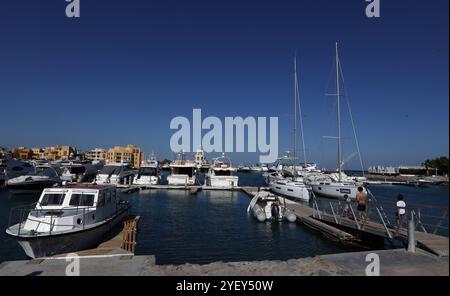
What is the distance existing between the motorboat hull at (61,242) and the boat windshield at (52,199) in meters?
2.53

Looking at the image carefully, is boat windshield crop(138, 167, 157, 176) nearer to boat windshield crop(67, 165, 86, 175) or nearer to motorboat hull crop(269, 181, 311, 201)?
boat windshield crop(67, 165, 86, 175)

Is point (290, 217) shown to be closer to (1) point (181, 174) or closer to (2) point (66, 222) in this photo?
(2) point (66, 222)

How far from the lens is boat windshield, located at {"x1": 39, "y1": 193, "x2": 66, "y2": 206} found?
17.2 meters

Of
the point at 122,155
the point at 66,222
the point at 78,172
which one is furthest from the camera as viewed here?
the point at 122,155

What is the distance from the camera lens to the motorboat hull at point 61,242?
46.5 ft

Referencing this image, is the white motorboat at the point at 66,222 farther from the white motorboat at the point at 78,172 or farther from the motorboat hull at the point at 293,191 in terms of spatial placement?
the white motorboat at the point at 78,172

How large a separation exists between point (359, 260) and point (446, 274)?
2.29 metres

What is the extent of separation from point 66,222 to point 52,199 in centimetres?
251

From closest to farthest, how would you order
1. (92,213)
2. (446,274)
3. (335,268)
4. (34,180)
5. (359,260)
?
(446,274), (335,268), (359,260), (92,213), (34,180)

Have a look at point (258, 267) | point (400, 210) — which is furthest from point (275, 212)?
point (258, 267)

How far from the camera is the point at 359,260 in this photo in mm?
10312

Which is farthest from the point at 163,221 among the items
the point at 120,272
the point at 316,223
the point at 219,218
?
the point at 120,272

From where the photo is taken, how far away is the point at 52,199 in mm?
17391
